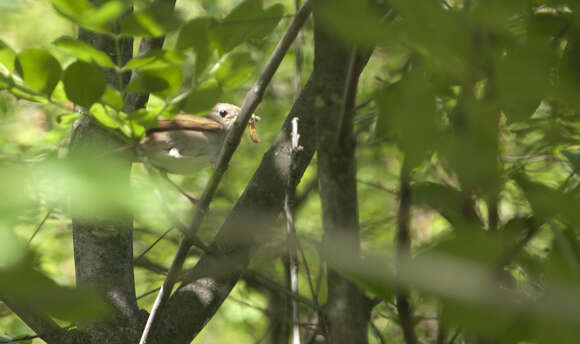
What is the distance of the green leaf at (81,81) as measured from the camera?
2.14 ft

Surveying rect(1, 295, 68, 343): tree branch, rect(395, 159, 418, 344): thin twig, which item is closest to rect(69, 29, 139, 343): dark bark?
rect(1, 295, 68, 343): tree branch

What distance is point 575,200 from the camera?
52 centimetres

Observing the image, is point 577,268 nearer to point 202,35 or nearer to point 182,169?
point 202,35

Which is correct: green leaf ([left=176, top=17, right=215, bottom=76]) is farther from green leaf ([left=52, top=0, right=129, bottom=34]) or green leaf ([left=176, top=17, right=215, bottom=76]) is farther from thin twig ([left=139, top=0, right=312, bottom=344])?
thin twig ([left=139, top=0, right=312, bottom=344])

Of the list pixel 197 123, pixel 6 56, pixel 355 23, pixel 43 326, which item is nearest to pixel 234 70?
pixel 6 56

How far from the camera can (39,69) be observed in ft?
2.21

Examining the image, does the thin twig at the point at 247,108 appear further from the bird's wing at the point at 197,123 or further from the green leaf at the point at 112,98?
the bird's wing at the point at 197,123

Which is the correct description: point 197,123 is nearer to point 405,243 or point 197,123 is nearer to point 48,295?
point 405,243

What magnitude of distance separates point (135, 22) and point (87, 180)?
27 cm

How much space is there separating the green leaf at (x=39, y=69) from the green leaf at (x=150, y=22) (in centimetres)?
9

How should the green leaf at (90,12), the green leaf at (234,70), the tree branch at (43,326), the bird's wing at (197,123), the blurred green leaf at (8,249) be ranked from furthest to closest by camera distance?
1. the bird's wing at (197,123)
2. the tree branch at (43,326)
3. the green leaf at (234,70)
4. the green leaf at (90,12)
5. the blurred green leaf at (8,249)

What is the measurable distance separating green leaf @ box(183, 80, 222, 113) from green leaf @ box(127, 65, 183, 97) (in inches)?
1.6

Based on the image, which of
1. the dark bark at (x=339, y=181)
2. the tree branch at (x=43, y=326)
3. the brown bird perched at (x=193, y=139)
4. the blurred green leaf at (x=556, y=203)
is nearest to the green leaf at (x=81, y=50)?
the dark bark at (x=339, y=181)

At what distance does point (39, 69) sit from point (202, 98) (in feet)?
0.63
